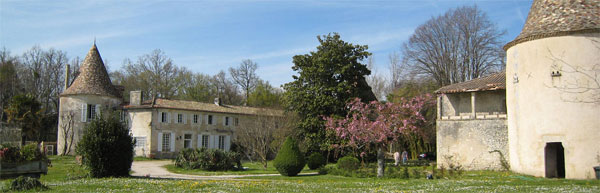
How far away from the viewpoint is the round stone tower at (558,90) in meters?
20.3

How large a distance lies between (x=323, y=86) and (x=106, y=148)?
18816mm

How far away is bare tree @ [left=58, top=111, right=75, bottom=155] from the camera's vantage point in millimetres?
40656

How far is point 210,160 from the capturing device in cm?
2819

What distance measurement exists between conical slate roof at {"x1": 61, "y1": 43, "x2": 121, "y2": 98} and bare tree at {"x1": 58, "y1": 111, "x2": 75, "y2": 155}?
186cm

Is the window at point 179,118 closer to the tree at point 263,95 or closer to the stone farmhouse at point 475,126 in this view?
the tree at point 263,95

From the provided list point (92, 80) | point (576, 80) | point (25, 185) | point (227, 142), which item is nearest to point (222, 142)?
point (227, 142)

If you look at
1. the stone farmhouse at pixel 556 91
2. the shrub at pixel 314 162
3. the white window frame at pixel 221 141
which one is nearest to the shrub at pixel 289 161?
the shrub at pixel 314 162

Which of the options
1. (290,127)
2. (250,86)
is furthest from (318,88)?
(250,86)

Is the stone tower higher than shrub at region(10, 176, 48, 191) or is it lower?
higher

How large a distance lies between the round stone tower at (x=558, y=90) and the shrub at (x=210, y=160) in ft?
49.1

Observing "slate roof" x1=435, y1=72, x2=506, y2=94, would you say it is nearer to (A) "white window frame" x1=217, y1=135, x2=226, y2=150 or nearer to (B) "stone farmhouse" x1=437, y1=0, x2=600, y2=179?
(B) "stone farmhouse" x1=437, y1=0, x2=600, y2=179

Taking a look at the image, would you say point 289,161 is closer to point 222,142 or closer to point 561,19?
point 561,19

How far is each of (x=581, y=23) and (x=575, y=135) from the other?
4.55 meters

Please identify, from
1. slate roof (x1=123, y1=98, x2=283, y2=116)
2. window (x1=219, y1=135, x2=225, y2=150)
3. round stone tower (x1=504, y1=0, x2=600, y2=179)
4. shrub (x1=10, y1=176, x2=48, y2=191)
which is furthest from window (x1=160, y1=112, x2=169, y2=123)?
round stone tower (x1=504, y1=0, x2=600, y2=179)
